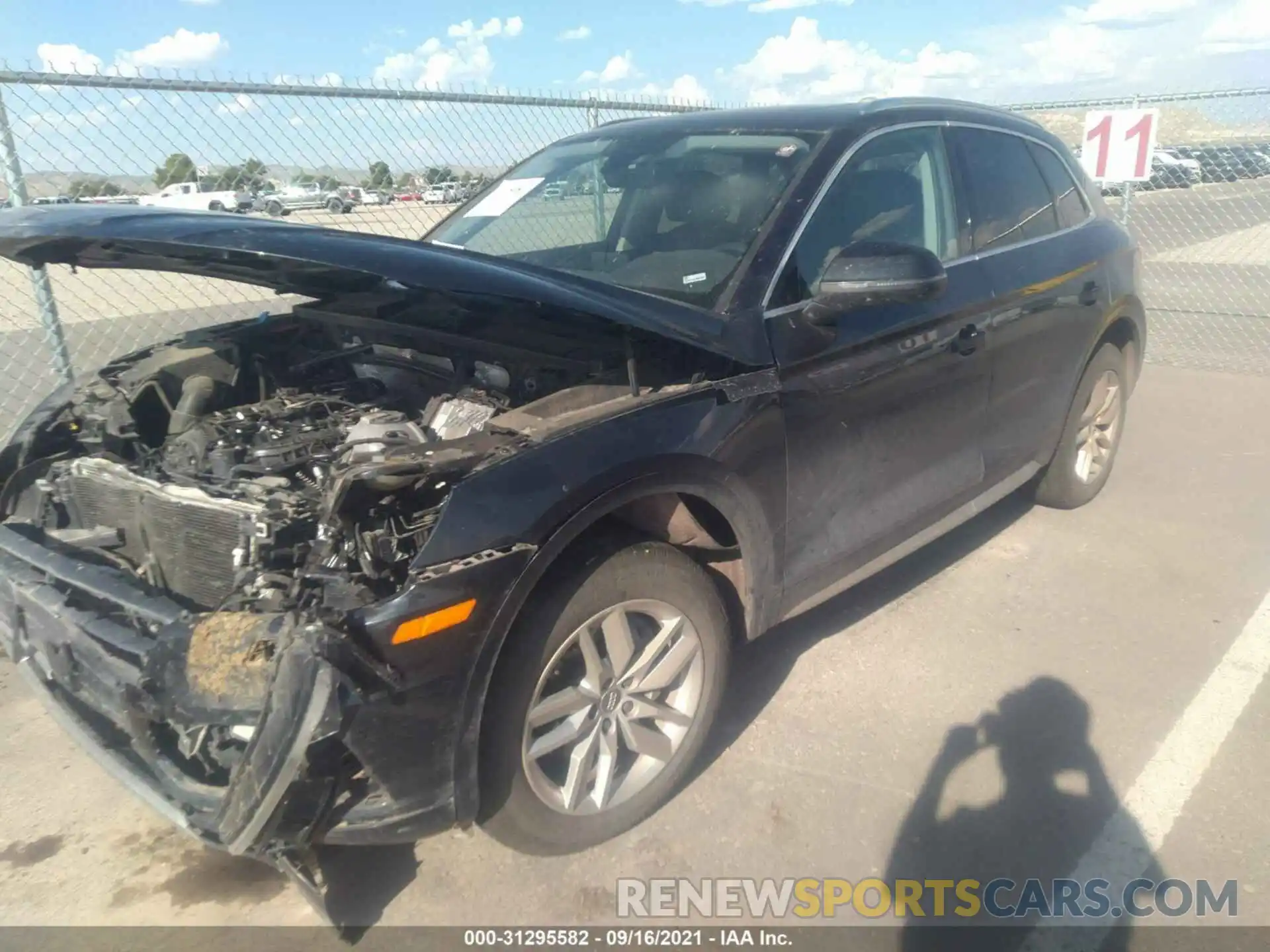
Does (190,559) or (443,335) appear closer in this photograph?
(190,559)

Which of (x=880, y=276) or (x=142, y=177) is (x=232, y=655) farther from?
(x=142, y=177)

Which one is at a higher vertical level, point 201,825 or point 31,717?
point 201,825

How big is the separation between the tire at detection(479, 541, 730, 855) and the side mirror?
3.04 feet

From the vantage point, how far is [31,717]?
336cm

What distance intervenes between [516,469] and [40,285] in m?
3.44

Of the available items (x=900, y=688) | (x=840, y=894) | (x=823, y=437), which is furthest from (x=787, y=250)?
(x=840, y=894)

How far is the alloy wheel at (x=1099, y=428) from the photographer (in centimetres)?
480

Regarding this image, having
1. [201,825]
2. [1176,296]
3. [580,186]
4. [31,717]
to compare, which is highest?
[580,186]

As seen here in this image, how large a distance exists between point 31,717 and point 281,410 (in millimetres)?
1522

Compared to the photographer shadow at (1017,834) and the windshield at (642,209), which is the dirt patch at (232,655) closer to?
the windshield at (642,209)

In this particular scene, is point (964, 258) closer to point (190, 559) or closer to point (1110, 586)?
point (1110, 586)

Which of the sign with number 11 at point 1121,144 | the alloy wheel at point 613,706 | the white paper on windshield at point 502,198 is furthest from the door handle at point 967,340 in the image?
the sign with number 11 at point 1121,144

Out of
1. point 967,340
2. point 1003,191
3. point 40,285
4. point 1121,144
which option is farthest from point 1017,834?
point 1121,144

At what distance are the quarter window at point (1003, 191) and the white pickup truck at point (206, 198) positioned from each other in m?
3.86
